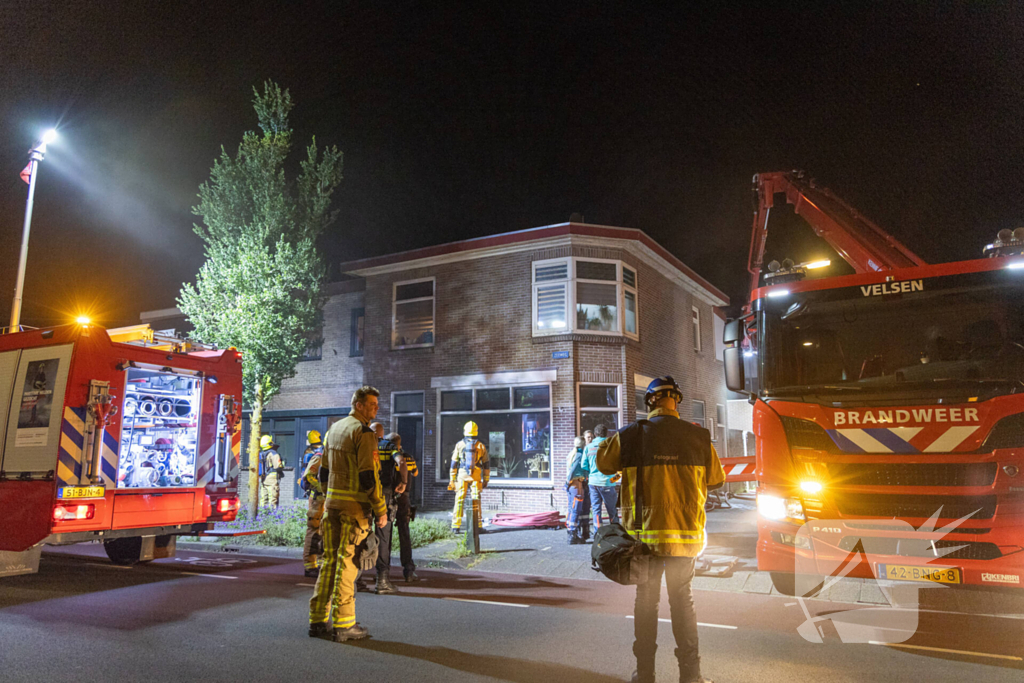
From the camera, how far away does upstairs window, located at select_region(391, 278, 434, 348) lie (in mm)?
17797

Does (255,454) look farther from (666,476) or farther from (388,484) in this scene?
(666,476)

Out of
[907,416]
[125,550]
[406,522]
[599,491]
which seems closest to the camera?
[907,416]

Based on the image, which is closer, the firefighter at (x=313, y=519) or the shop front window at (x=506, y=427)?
the firefighter at (x=313, y=519)

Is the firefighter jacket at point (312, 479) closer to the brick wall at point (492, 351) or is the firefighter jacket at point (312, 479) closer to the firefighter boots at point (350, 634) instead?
the firefighter boots at point (350, 634)

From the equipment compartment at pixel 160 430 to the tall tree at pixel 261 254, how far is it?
436cm

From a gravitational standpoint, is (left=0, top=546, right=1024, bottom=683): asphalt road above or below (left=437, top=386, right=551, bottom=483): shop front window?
below

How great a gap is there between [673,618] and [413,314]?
571 inches

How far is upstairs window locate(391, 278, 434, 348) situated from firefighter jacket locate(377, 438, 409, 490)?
32.2 ft

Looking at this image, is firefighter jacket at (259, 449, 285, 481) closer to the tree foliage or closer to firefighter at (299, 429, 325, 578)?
the tree foliage

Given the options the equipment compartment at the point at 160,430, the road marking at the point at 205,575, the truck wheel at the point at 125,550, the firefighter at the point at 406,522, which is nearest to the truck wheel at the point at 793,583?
the firefighter at the point at 406,522

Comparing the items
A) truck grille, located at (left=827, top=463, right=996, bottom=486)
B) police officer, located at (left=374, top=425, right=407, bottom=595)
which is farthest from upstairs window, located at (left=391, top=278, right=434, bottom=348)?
truck grille, located at (left=827, top=463, right=996, bottom=486)

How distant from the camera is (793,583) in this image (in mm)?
5762

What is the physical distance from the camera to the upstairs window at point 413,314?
58.4 ft

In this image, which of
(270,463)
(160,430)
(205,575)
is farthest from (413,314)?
(205,575)
